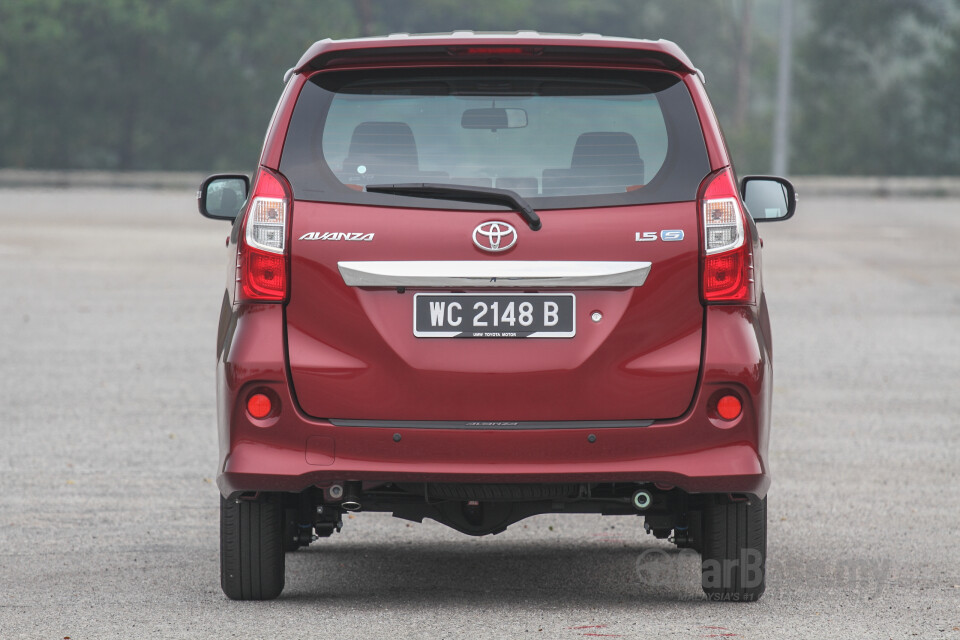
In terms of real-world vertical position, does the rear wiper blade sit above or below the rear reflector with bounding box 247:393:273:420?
above

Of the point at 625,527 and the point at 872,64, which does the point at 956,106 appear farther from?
the point at 625,527

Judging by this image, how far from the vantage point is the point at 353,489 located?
16.4ft

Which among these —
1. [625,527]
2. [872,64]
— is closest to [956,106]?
[872,64]

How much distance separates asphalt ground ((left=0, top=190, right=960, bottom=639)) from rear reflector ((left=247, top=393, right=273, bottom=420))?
630 mm

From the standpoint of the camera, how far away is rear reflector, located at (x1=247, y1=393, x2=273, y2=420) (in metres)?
4.88

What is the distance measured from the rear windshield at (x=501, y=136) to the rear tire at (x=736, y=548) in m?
1.03

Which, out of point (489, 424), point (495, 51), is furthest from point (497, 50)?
point (489, 424)

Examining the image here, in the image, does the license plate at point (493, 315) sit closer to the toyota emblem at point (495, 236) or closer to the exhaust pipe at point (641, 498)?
the toyota emblem at point (495, 236)

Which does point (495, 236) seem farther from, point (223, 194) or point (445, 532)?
point (445, 532)

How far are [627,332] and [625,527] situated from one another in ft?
7.36

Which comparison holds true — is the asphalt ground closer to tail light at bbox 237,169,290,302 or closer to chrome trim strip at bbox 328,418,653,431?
chrome trim strip at bbox 328,418,653,431

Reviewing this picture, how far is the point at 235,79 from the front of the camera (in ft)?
186

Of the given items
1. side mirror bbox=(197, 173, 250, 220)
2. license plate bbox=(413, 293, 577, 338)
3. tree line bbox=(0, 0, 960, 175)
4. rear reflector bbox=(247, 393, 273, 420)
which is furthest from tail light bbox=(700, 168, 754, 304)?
tree line bbox=(0, 0, 960, 175)

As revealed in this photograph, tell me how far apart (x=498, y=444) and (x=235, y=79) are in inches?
2099
